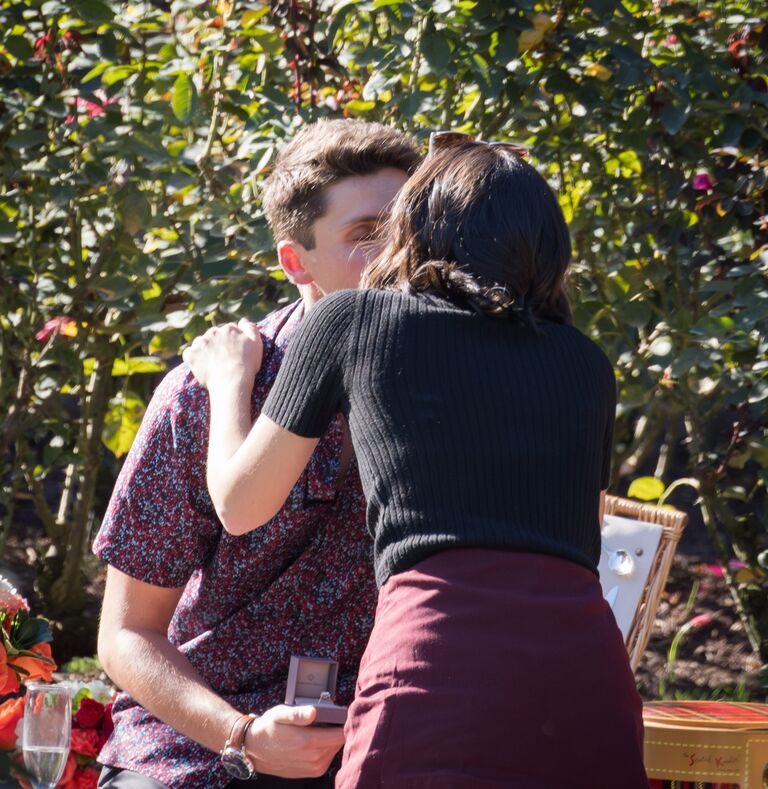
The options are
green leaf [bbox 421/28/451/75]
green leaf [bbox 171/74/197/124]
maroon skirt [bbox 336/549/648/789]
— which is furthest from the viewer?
green leaf [bbox 171/74/197/124]

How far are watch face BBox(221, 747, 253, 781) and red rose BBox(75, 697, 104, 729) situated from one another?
0.93 m

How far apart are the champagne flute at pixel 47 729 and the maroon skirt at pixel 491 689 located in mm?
620

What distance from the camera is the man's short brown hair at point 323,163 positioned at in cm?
191

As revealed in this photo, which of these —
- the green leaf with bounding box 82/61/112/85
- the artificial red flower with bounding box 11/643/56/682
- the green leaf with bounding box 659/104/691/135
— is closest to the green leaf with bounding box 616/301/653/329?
the green leaf with bounding box 659/104/691/135

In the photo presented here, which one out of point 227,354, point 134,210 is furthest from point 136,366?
point 227,354

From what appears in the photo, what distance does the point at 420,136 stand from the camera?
8.94 ft

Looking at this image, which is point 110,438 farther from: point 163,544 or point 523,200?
point 523,200

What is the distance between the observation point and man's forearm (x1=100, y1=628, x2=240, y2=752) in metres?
1.70

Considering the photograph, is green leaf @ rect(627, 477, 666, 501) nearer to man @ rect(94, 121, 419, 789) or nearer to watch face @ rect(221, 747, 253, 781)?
man @ rect(94, 121, 419, 789)

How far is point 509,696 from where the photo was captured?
1278 millimetres

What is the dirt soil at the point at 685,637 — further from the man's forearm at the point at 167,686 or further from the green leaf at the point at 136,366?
the man's forearm at the point at 167,686

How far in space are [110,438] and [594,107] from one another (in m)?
1.86

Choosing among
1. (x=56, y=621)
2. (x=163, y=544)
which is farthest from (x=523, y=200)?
(x=56, y=621)

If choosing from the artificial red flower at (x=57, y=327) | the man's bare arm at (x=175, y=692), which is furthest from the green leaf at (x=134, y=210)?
the man's bare arm at (x=175, y=692)
